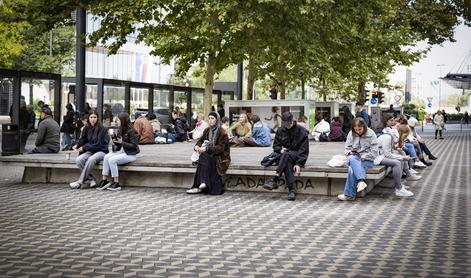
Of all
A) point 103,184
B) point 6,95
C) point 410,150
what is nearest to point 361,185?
point 103,184

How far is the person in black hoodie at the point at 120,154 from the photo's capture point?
15.6 m

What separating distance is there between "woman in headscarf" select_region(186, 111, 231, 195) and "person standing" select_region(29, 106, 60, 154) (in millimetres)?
4193

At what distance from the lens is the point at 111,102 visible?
27.9 metres

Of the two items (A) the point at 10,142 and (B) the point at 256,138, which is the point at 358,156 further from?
(A) the point at 10,142

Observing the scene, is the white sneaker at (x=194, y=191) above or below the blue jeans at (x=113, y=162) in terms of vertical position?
below

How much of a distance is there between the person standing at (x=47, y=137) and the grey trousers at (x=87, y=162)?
6.79 feet

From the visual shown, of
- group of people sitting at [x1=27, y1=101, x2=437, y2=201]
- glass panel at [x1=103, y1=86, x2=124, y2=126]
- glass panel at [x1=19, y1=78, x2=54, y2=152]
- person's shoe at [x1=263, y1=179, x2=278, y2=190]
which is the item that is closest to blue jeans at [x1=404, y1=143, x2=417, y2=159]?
group of people sitting at [x1=27, y1=101, x2=437, y2=201]

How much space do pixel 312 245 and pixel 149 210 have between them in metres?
3.77

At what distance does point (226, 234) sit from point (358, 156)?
4.75 meters

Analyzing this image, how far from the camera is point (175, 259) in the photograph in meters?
8.59

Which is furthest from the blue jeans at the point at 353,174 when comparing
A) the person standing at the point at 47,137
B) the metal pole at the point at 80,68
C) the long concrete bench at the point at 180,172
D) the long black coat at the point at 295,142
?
the metal pole at the point at 80,68

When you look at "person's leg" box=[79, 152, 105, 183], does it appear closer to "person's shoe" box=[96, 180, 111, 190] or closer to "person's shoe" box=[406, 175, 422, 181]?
"person's shoe" box=[96, 180, 111, 190]

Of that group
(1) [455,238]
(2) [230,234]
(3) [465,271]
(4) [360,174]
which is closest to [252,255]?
(2) [230,234]

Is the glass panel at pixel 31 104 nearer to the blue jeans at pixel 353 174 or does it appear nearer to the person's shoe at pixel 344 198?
the person's shoe at pixel 344 198
